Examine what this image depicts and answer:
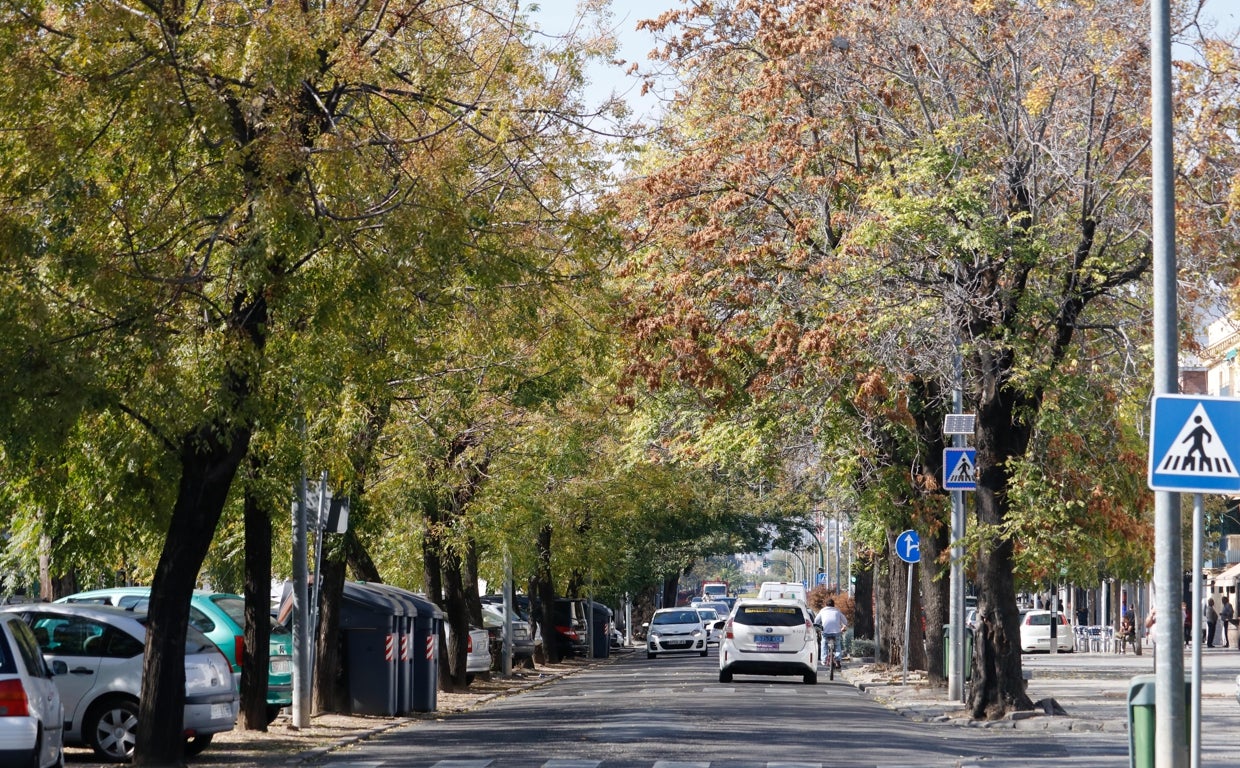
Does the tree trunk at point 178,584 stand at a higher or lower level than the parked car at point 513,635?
higher

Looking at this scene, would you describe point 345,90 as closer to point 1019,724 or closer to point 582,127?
point 582,127

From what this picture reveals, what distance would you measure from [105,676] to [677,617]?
39881 millimetres

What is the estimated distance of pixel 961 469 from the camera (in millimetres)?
23984

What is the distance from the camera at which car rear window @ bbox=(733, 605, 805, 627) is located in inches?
1266

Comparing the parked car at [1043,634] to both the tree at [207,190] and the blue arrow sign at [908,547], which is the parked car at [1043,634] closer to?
the blue arrow sign at [908,547]

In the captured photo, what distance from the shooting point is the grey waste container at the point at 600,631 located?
5716 cm

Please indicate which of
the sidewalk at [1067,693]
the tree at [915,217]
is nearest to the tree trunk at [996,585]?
the tree at [915,217]

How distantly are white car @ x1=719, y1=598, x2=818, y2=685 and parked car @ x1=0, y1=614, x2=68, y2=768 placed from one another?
20035 mm

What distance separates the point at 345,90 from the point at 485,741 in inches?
289

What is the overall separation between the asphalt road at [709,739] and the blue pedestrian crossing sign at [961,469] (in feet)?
10.7

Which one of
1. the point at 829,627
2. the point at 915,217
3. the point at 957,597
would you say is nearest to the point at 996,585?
the point at 957,597

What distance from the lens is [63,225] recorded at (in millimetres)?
14258

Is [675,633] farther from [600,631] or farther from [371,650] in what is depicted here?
[371,650]

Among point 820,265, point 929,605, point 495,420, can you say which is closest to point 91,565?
point 495,420
